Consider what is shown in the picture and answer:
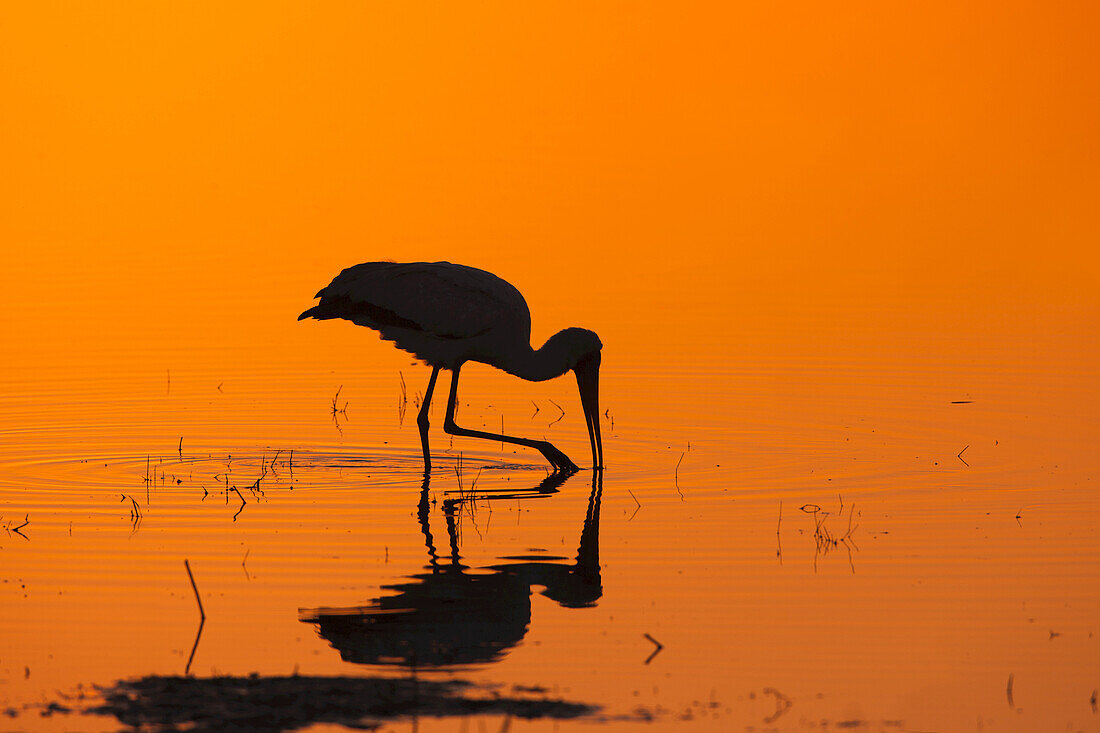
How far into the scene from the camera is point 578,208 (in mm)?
40688

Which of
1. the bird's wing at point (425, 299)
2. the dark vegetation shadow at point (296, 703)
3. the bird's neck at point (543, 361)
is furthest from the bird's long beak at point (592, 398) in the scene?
the dark vegetation shadow at point (296, 703)

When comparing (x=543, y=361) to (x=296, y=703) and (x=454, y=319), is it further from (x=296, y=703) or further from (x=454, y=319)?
(x=296, y=703)

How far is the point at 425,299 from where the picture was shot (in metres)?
15.9

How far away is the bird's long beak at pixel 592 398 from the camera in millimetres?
15258

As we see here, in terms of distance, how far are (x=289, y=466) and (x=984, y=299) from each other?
52.9 ft

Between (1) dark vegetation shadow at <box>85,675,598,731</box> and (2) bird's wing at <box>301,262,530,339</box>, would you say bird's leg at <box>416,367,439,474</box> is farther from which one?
(1) dark vegetation shadow at <box>85,675,598,731</box>

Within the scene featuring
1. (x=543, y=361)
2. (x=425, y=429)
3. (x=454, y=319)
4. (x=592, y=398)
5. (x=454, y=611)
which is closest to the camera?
(x=454, y=611)

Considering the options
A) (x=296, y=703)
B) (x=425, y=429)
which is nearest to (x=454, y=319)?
(x=425, y=429)

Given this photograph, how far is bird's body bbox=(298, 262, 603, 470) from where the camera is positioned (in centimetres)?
1585

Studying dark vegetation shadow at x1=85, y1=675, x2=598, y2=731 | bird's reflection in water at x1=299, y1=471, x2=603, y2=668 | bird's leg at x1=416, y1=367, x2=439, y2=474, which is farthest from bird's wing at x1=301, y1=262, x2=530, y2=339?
dark vegetation shadow at x1=85, y1=675, x2=598, y2=731

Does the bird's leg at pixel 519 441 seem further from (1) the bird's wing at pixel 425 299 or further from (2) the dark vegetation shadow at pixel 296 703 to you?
(2) the dark vegetation shadow at pixel 296 703

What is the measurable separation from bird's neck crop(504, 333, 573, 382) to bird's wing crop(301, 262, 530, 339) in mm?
333

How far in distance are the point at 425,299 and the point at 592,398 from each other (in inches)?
66.2

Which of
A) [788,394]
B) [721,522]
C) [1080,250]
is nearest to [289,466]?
[721,522]
